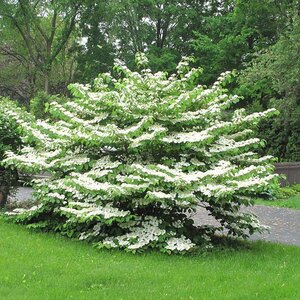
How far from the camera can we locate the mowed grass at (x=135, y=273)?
5117 millimetres

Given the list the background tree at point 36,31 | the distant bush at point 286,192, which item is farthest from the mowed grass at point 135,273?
the background tree at point 36,31

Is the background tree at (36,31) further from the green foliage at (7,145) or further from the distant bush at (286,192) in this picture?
the green foliage at (7,145)

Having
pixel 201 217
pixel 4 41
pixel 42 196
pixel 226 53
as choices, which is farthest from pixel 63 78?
pixel 42 196

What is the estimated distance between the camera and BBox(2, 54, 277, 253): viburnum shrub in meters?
7.09

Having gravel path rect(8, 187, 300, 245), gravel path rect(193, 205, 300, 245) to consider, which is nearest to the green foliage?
gravel path rect(8, 187, 300, 245)

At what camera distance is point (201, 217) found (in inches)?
454

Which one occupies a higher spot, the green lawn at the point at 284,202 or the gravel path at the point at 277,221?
the green lawn at the point at 284,202

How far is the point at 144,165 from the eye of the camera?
786 centimetres

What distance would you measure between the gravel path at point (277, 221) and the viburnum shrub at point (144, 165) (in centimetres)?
146

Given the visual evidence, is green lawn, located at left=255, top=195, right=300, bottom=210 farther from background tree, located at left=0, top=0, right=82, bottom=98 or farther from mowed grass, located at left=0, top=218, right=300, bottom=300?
background tree, located at left=0, top=0, right=82, bottom=98

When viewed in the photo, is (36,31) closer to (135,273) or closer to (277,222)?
(277,222)

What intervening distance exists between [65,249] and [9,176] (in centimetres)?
387

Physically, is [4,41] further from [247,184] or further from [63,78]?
[247,184]

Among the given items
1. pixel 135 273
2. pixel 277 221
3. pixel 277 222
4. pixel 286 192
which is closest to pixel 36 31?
pixel 286 192
